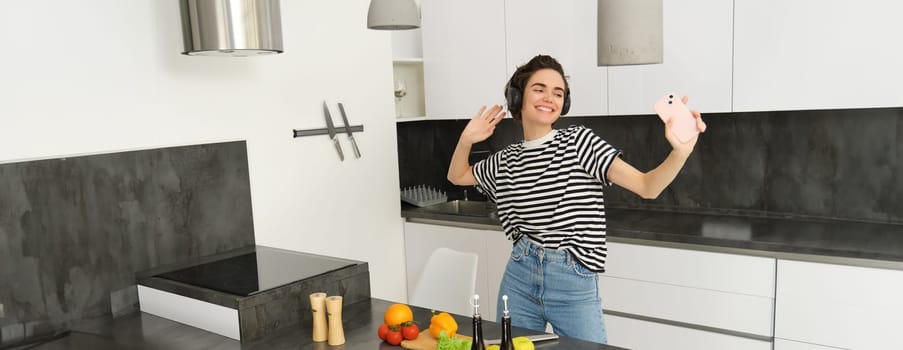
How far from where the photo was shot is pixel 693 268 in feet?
8.73

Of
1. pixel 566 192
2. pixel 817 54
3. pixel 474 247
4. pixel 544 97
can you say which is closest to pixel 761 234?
pixel 817 54

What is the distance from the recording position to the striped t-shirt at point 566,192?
2.03 metres

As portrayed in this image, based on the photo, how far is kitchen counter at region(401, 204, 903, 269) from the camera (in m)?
2.34

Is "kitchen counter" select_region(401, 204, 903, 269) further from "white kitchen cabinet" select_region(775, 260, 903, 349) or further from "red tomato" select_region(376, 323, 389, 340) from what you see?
"red tomato" select_region(376, 323, 389, 340)

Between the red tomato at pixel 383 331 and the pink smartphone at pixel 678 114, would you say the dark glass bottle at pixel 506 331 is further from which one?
the pink smartphone at pixel 678 114

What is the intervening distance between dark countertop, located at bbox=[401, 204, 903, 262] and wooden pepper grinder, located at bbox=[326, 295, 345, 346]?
4.57 ft

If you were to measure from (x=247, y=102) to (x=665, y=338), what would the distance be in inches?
74.9

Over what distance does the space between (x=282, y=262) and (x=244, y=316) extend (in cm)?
43

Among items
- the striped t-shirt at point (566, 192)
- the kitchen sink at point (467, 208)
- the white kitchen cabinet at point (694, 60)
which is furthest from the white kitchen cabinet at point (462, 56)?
the striped t-shirt at point (566, 192)

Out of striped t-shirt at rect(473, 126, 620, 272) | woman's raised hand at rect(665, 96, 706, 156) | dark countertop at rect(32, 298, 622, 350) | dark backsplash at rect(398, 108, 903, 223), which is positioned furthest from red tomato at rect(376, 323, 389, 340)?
dark backsplash at rect(398, 108, 903, 223)

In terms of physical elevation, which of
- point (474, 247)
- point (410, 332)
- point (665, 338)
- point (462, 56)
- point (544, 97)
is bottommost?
point (665, 338)

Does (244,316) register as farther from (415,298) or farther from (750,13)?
(750,13)

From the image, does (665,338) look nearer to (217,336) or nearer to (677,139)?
(677,139)

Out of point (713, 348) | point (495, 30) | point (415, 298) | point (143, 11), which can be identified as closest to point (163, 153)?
point (143, 11)
